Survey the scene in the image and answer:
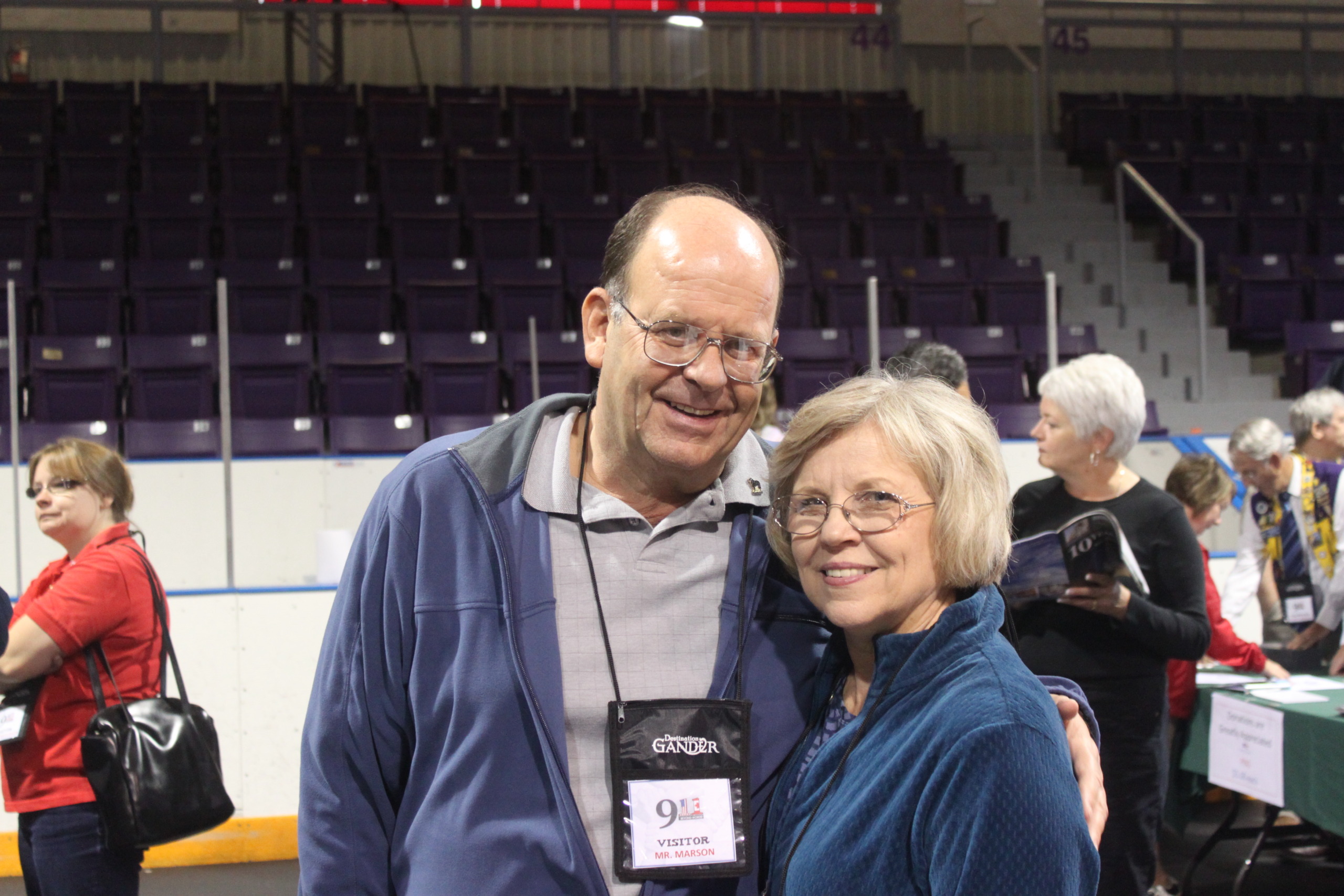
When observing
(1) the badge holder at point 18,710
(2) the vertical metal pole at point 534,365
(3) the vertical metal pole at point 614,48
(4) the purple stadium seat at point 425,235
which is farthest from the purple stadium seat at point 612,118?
(1) the badge holder at point 18,710

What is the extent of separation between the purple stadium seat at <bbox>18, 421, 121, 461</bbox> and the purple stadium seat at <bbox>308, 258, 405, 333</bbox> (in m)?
1.53

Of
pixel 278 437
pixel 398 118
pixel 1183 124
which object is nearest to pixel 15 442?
pixel 278 437

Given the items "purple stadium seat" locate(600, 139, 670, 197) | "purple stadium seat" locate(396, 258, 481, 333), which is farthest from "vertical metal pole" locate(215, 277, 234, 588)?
"purple stadium seat" locate(600, 139, 670, 197)

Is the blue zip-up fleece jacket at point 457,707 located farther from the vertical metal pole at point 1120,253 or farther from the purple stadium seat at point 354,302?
the vertical metal pole at point 1120,253

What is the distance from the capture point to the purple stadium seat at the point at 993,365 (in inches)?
256

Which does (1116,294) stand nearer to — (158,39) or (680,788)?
(680,788)

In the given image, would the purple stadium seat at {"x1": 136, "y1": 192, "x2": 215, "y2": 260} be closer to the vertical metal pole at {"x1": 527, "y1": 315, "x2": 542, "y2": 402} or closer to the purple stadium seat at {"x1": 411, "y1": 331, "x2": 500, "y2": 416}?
the purple stadium seat at {"x1": 411, "y1": 331, "x2": 500, "y2": 416}

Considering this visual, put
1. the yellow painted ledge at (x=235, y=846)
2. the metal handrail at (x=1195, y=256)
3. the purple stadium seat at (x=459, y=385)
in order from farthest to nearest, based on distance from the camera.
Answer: the metal handrail at (x=1195, y=256)
the purple stadium seat at (x=459, y=385)
the yellow painted ledge at (x=235, y=846)

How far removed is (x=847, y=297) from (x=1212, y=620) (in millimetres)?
4390

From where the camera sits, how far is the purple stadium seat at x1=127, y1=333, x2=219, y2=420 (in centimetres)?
617

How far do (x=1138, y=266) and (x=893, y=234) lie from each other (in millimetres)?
2153

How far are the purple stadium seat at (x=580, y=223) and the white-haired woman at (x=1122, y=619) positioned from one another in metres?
5.76

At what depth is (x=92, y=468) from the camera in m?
2.55

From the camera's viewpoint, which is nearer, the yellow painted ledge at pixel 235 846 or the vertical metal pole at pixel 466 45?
the yellow painted ledge at pixel 235 846
